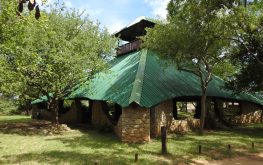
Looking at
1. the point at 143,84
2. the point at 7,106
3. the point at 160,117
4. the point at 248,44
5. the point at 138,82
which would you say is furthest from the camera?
the point at 7,106

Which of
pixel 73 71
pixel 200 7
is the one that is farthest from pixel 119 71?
pixel 200 7

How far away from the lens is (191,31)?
19328 mm

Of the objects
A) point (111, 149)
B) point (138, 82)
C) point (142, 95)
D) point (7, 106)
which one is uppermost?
point (138, 82)

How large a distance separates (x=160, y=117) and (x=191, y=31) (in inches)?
254

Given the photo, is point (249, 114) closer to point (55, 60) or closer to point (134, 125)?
point (134, 125)

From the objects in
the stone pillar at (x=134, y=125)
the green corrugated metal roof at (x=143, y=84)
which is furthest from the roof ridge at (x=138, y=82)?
the stone pillar at (x=134, y=125)

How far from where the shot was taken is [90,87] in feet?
88.1

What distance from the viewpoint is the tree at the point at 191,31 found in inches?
717

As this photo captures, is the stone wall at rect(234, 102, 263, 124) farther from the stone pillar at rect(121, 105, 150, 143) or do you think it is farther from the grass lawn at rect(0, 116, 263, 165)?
the stone pillar at rect(121, 105, 150, 143)

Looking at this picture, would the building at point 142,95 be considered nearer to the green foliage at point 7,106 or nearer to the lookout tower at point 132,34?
the lookout tower at point 132,34

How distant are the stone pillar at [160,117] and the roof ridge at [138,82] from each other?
207 centimetres

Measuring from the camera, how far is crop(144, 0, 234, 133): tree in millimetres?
18219

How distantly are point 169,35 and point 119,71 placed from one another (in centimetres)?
759

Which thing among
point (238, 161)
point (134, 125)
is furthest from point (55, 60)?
point (238, 161)
